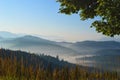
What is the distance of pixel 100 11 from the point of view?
29.2m

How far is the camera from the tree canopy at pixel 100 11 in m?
28.3

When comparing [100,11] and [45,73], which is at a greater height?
[100,11]

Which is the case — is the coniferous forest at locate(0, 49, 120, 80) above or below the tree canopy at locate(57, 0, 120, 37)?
below

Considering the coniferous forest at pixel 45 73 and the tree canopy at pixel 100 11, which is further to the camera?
the tree canopy at pixel 100 11

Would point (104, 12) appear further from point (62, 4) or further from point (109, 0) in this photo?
point (62, 4)

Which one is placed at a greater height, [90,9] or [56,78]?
[90,9]

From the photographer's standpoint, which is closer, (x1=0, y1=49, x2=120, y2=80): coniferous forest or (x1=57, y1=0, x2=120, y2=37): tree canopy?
(x1=0, y1=49, x2=120, y2=80): coniferous forest

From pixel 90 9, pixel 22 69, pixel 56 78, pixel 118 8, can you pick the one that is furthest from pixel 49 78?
pixel 90 9

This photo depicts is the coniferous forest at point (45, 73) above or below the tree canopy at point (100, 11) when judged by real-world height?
below

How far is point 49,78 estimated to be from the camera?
20.5 meters

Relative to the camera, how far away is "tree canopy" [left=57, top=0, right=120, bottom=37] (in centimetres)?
2828

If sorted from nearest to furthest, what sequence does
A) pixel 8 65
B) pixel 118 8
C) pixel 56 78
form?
pixel 56 78
pixel 8 65
pixel 118 8

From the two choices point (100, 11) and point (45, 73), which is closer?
point (45, 73)

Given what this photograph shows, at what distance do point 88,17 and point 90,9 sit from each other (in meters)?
1.01
